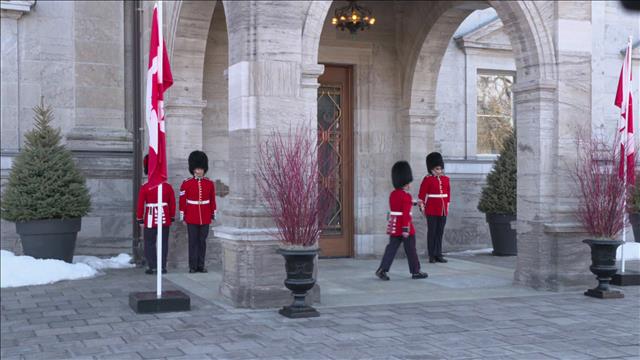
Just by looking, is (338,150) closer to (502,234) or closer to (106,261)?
(502,234)

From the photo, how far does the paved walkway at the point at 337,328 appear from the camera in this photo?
18.8 ft

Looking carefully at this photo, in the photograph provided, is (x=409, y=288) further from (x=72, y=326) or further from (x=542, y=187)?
(x=72, y=326)

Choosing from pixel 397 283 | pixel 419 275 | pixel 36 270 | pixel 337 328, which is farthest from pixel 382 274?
pixel 36 270

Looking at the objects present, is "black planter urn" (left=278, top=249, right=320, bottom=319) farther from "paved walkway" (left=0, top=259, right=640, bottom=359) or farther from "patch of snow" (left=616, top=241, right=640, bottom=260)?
"patch of snow" (left=616, top=241, right=640, bottom=260)

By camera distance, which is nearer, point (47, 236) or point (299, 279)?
point (299, 279)

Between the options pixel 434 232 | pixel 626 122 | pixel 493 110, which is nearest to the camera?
pixel 626 122

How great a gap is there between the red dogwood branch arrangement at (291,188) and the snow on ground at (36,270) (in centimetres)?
394

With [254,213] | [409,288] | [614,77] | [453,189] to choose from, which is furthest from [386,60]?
[254,213]

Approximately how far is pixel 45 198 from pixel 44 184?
0.20 m

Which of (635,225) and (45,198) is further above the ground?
(45,198)

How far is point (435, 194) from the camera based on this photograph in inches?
476

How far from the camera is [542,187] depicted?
9.16m

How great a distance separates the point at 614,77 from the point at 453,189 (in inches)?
170

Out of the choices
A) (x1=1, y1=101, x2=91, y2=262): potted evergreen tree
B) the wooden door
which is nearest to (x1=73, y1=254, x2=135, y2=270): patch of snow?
(x1=1, y1=101, x2=91, y2=262): potted evergreen tree
